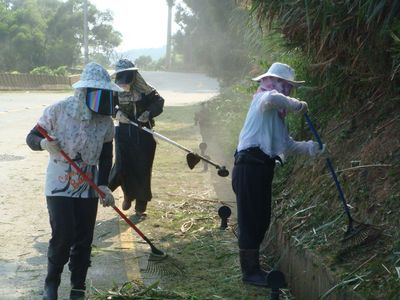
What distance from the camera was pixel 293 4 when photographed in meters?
6.13

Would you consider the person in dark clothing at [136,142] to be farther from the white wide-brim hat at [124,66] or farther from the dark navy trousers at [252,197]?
the dark navy trousers at [252,197]

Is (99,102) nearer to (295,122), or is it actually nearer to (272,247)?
(272,247)

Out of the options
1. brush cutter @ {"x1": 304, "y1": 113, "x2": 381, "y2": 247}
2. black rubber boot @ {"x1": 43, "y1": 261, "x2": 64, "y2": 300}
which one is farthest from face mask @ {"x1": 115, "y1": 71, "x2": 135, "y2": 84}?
brush cutter @ {"x1": 304, "y1": 113, "x2": 381, "y2": 247}

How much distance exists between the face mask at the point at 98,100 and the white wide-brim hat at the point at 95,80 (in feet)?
0.14

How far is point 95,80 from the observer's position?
4891mm

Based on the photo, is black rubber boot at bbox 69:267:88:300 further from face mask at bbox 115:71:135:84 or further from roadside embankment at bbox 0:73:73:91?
roadside embankment at bbox 0:73:73:91

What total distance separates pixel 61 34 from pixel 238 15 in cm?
5226

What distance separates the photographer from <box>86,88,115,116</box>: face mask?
486 centimetres

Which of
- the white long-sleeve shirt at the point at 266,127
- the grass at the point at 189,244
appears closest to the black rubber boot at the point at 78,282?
the grass at the point at 189,244

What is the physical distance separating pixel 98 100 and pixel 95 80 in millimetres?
159

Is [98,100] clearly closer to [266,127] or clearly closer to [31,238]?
[266,127]

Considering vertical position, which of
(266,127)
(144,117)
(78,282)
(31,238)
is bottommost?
(31,238)

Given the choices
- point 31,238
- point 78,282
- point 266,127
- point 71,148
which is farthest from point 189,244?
point 71,148

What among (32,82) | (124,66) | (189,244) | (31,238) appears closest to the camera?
(189,244)
